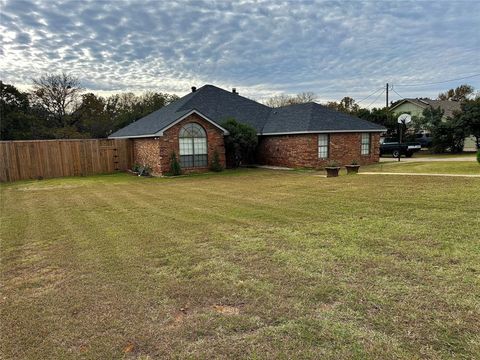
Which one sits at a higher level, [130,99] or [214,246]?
[130,99]

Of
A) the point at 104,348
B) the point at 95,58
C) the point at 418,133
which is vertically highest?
the point at 95,58

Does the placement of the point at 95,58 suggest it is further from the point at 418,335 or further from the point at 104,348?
the point at 418,335

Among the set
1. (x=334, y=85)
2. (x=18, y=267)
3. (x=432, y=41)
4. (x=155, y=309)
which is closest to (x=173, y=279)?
(x=155, y=309)

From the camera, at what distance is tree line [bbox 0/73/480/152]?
26.7m

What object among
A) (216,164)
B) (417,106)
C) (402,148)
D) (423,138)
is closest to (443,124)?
(423,138)

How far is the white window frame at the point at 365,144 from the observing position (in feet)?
69.5

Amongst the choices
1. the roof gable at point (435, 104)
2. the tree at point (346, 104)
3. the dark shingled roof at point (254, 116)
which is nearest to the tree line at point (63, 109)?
the dark shingled roof at point (254, 116)

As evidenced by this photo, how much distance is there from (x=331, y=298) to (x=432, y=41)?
70.4 feet

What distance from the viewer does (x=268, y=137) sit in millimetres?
21922

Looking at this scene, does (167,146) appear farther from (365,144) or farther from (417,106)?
(417,106)

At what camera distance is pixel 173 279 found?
403 centimetres

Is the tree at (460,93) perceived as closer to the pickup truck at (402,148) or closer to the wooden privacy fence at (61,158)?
the pickup truck at (402,148)

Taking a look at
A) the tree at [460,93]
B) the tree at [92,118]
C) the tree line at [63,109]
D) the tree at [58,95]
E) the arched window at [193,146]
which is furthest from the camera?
the tree at [460,93]

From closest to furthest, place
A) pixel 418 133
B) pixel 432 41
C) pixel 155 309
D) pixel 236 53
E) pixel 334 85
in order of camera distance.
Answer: pixel 155 309
pixel 432 41
pixel 236 53
pixel 418 133
pixel 334 85
